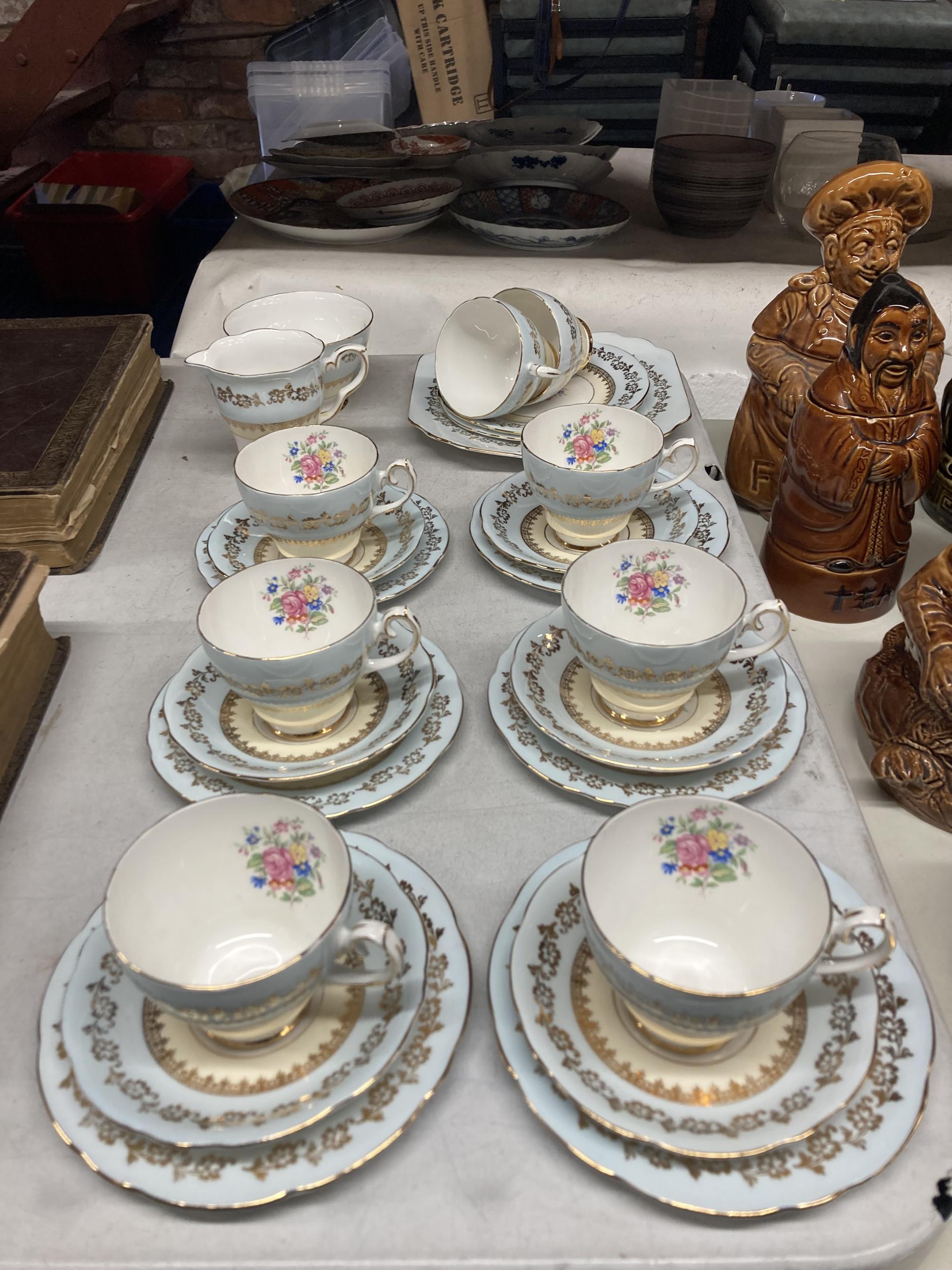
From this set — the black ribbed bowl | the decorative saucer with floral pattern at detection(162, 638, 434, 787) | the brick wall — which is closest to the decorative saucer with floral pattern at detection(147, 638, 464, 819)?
the decorative saucer with floral pattern at detection(162, 638, 434, 787)

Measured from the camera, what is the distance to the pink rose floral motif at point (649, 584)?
0.78 m

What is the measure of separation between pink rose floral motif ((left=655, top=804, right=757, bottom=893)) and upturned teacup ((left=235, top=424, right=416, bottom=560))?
16.7 inches

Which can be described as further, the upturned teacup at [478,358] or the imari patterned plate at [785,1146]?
the upturned teacup at [478,358]

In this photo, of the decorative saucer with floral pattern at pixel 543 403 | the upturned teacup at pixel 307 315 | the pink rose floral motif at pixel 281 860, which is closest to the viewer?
the pink rose floral motif at pixel 281 860

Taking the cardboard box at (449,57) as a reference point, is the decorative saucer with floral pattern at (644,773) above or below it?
below

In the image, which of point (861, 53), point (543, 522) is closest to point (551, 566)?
point (543, 522)

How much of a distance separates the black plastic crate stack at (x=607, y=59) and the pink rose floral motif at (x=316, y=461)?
1742 millimetres

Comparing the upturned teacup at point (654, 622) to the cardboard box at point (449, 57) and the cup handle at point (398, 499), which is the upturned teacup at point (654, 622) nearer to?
the cup handle at point (398, 499)

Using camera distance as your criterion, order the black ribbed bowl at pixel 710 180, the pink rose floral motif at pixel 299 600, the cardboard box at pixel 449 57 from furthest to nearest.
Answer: the cardboard box at pixel 449 57
the black ribbed bowl at pixel 710 180
the pink rose floral motif at pixel 299 600

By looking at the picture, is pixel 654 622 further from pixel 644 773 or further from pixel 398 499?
pixel 398 499

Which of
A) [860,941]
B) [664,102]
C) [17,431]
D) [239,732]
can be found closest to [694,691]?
[860,941]

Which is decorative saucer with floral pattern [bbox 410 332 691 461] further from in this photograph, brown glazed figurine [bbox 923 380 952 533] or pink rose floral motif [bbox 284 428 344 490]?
brown glazed figurine [bbox 923 380 952 533]

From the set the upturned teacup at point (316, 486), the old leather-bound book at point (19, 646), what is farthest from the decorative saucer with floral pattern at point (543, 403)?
the old leather-bound book at point (19, 646)

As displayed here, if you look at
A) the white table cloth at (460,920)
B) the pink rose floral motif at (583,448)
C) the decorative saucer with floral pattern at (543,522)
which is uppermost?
the pink rose floral motif at (583,448)
